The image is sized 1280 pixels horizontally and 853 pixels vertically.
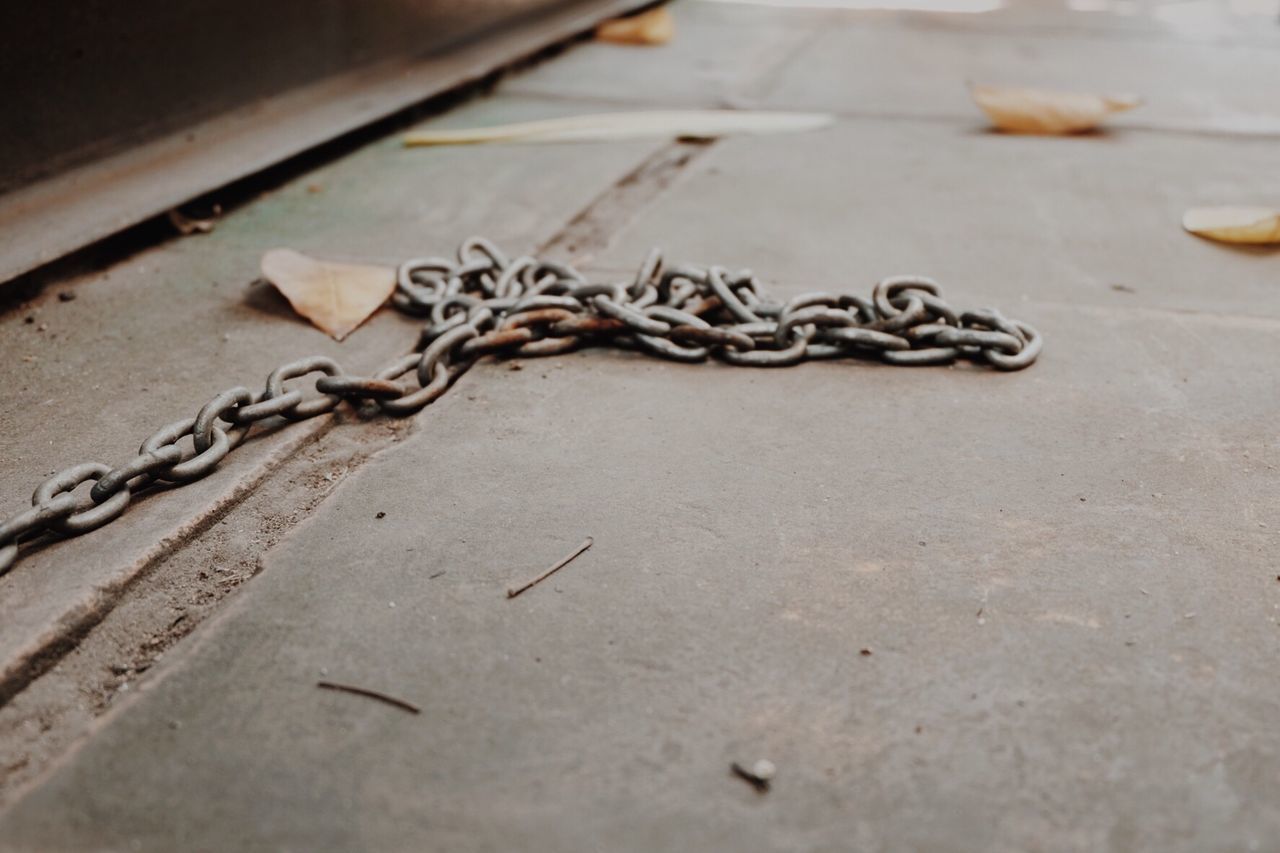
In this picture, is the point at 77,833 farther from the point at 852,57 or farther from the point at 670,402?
the point at 852,57

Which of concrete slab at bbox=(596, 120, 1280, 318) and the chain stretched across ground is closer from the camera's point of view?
the chain stretched across ground

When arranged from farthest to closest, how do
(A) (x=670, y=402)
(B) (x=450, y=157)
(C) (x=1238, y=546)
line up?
(B) (x=450, y=157)
(A) (x=670, y=402)
(C) (x=1238, y=546)

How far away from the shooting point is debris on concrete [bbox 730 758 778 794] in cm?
111

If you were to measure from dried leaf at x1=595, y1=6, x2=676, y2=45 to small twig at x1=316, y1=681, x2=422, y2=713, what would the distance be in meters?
4.89

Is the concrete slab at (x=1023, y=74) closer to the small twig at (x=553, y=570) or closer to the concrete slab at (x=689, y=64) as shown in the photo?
the concrete slab at (x=689, y=64)

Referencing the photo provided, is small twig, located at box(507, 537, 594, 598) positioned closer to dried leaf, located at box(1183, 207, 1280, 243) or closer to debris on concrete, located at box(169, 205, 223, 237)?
debris on concrete, located at box(169, 205, 223, 237)

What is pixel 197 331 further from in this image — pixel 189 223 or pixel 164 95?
pixel 164 95

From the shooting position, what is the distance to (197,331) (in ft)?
7.04

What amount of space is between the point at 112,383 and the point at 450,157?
1.75m

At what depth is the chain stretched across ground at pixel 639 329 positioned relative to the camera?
6.07 feet

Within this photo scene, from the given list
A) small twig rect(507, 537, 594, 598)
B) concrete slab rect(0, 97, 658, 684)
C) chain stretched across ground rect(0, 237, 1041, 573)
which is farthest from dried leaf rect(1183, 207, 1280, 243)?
small twig rect(507, 537, 594, 598)

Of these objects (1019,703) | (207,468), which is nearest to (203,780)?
(207,468)

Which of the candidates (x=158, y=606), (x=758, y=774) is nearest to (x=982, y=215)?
(x=758, y=774)

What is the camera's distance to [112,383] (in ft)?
6.28
